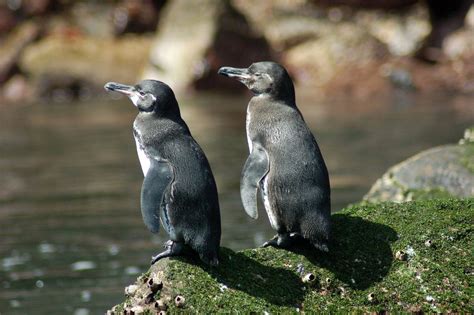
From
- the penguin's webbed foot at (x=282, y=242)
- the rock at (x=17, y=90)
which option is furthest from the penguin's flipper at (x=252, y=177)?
the rock at (x=17, y=90)

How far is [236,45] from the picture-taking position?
2592 centimetres

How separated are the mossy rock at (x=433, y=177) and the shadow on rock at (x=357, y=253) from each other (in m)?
2.01

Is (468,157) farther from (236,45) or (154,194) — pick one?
(236,45)

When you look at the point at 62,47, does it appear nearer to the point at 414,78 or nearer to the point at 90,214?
the point at 414,78

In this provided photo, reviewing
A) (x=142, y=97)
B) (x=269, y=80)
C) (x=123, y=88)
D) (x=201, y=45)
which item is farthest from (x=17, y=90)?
(x=142, y=97)

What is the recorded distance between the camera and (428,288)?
5566 millimetres

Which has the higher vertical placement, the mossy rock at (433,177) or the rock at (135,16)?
the rock at (135,16)

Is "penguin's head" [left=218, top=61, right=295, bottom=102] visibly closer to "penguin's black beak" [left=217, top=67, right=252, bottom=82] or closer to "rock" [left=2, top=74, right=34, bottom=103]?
"penguin's black beak" [left=217, top=67, right=252, bottom=82]

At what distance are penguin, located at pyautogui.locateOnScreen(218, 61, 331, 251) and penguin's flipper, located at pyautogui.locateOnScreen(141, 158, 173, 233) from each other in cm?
54

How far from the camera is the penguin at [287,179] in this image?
574cm

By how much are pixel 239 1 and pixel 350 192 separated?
58.2 feet

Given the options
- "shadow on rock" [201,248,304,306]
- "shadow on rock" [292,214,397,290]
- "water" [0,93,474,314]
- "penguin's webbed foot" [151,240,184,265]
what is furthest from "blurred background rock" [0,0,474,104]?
"penguin's webbed foot" [151,240,184,265]

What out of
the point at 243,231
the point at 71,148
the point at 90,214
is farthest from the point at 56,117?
the point at 243,231

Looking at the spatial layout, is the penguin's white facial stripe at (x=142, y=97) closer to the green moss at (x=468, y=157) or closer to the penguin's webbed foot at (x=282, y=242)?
the penguin's webbed foot at (x=282, y=242)
